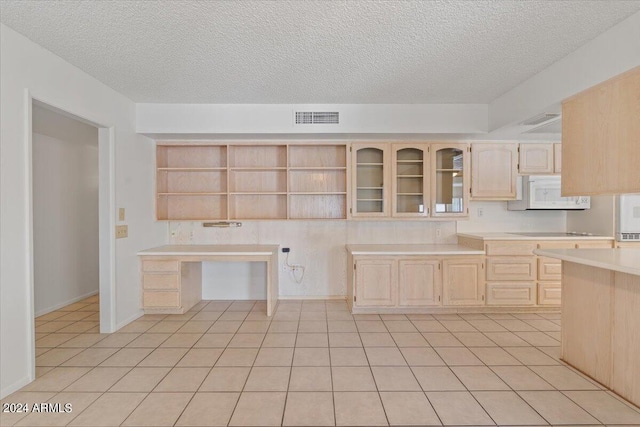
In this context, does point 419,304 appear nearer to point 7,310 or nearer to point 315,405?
point 315,405

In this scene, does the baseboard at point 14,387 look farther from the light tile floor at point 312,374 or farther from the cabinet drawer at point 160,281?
the cabinet drawer at point 160,281

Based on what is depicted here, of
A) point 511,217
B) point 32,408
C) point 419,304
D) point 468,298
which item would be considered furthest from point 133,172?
point 511,217

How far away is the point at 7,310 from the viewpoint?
6.97 ft

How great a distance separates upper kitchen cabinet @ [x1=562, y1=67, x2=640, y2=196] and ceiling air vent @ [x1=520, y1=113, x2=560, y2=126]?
40 centimetres

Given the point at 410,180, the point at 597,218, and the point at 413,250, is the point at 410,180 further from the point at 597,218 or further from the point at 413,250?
the point at 597,218

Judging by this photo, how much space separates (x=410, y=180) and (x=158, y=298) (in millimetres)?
3333

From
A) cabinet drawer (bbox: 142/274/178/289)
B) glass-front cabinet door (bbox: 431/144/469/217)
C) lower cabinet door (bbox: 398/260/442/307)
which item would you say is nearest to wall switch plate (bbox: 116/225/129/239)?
cabinet drawer (bbox: 142/274/178/289)

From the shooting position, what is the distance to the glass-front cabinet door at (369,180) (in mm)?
3980

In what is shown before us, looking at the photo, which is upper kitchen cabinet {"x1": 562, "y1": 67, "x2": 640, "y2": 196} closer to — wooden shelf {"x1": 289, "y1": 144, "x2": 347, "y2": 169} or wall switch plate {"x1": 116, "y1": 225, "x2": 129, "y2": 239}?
wooden shelf {"x1": 289, "y1": 144, "x2": 347, "y2": 169}

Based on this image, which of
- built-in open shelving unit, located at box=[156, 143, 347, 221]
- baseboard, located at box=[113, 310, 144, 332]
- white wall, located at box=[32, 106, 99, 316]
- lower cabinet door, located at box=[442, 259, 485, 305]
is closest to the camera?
baseboard, located at box=[113, 310, 144, 332]

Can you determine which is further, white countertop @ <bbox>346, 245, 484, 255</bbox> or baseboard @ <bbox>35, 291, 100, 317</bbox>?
baseboard @ <bbox>35, 291, 100, 317</bbox>

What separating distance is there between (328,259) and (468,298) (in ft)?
5.83

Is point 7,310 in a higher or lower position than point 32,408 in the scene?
higher

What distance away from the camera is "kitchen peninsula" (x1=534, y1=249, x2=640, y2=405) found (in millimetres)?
1997
